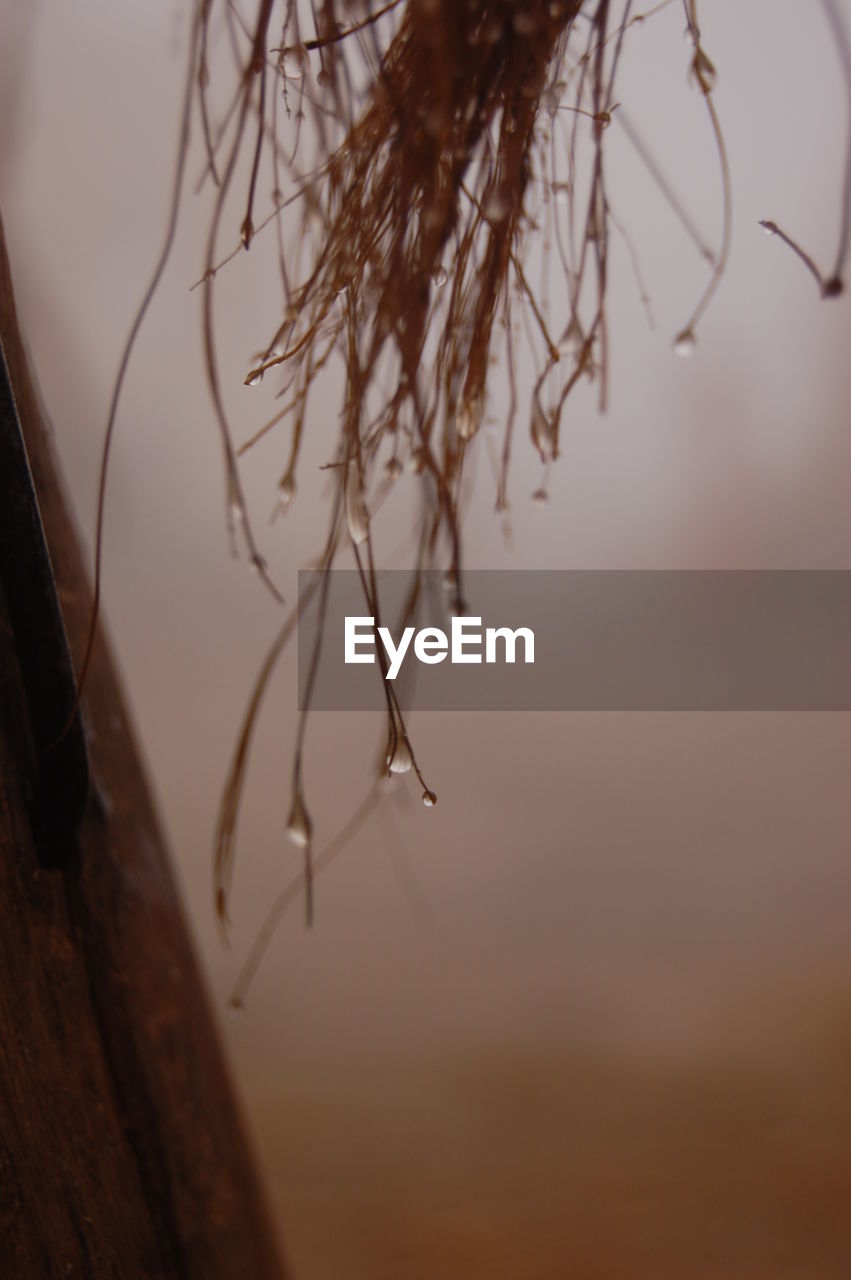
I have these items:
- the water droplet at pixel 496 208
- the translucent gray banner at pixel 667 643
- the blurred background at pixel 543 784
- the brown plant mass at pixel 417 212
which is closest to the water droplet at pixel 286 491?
the brown plant mass at pixel 417 212

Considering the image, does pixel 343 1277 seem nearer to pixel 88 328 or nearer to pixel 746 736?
pixel 746 736

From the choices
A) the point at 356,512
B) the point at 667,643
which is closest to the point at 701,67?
the point at 356,512

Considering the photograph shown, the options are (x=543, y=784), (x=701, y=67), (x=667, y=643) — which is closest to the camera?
(x=701, y=67)

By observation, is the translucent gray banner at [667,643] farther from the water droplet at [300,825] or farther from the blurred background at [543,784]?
the water droplet at [300,825]

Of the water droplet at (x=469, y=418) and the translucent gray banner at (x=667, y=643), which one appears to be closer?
the water droplet at (x=469, y=418)

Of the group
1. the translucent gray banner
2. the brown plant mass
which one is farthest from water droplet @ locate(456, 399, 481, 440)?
the translucent gray banner

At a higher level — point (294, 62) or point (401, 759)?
point (294, 62)

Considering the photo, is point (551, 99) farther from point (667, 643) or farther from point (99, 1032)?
point (667, 643)
